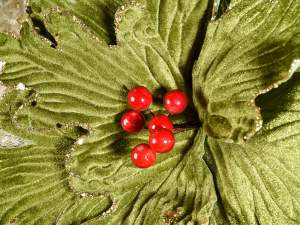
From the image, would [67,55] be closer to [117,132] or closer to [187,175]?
[117,132]

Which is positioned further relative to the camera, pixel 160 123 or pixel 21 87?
pixel 21 87

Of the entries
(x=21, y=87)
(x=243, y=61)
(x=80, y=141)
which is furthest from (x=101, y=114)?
(x=243, y=61)

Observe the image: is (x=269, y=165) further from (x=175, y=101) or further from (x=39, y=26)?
→ (x=39, y=26)

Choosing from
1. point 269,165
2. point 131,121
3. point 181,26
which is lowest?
point 269,165

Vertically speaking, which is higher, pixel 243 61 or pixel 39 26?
pixel 39 26

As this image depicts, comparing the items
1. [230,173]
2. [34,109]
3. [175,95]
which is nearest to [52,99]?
[34,109]

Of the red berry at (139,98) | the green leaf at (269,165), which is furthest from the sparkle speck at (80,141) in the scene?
the green leaf at (269,165)

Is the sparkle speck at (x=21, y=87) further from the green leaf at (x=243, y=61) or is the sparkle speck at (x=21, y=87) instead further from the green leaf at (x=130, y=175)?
the green leaf at (x=243, y=61)
